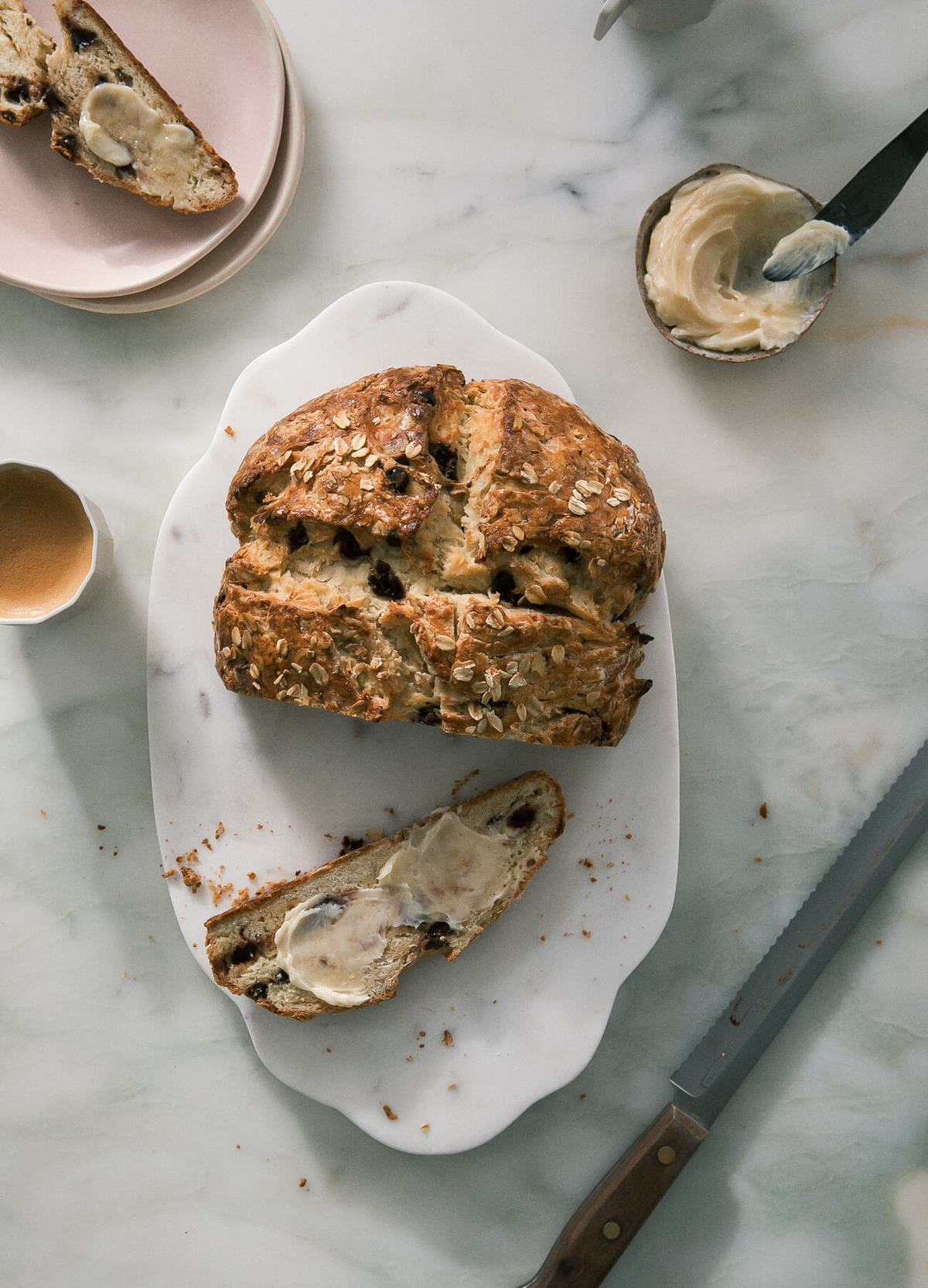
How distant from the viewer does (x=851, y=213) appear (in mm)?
2637

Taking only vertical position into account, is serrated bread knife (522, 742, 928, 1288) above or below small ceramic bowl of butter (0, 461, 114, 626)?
below

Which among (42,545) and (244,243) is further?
(244,243)

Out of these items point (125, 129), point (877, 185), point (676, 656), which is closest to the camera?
point (877, 185)

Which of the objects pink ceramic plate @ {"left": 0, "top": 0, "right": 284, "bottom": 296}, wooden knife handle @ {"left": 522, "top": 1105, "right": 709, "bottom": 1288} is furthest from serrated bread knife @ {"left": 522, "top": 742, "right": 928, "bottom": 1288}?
pink ceramic plate @ {"left": 0, "top": 0, "right": 284, "bottom": 296}

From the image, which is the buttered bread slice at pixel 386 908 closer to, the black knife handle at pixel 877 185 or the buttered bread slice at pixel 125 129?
the black knife handle at pixel 877 185

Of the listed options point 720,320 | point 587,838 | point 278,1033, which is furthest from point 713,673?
point 278,1033

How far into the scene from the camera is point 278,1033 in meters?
2.76

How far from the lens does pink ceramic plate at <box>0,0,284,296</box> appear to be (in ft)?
9.15

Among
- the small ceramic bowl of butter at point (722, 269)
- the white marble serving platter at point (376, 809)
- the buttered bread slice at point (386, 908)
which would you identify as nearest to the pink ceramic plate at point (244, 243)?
the white marble serving platter at point (376, 809)

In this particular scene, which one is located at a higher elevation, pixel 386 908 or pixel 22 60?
pixel 22 60

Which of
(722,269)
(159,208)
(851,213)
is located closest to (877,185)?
(851,213)

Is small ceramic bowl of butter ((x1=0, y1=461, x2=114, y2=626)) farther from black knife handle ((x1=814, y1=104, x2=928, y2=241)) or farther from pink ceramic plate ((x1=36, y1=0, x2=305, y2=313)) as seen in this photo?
black knife handle ((x1=814, y1=104, x2=928, y2=241))

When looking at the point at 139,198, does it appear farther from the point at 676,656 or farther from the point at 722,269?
the point at 676,656

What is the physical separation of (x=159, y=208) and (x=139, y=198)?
7 cm
